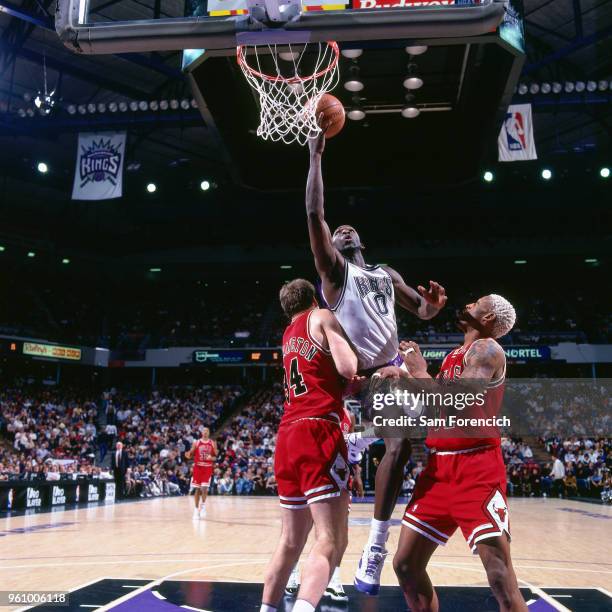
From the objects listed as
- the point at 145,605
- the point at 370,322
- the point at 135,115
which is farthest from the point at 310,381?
the point at 135,115

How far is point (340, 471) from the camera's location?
3693mm

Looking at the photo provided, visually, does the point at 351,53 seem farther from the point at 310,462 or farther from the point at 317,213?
the point at 310,462

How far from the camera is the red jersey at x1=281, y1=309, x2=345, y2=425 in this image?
384cm

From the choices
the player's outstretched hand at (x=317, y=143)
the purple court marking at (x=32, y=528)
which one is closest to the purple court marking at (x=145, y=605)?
the player's outstretched hand at (x=317, y=143)

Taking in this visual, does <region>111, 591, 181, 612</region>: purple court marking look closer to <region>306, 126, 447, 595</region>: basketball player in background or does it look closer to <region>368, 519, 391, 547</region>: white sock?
<region>306, 126, 447, 595</region>: basketball player in background

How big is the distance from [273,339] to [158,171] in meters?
8.55

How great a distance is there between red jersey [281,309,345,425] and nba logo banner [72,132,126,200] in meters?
13.1

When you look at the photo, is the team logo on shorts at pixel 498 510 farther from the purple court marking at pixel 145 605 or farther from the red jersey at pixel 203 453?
the red jersey at pixel 203 453

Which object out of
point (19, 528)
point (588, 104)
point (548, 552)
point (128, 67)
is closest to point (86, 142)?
point (128, 67)

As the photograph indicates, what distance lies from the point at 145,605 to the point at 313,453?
2374 mm

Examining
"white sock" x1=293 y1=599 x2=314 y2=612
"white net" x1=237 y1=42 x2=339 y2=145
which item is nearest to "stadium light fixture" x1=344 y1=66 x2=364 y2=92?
"white net" x1=237 y1=42 x2=339 y2=145

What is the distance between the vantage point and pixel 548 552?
851cm

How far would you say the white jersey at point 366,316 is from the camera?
13.8ft

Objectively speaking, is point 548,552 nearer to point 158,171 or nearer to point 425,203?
point 425,203
